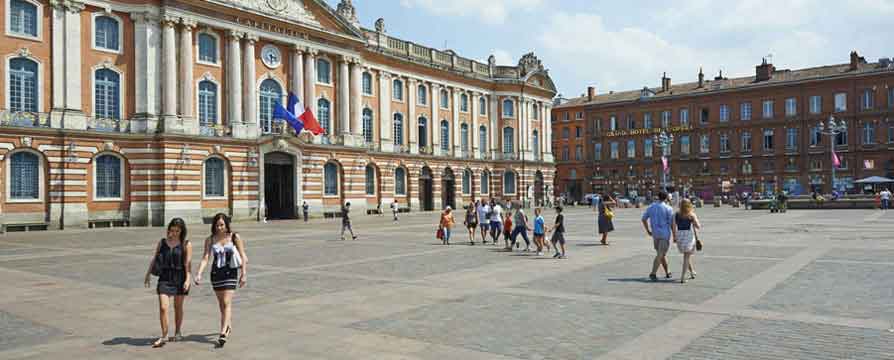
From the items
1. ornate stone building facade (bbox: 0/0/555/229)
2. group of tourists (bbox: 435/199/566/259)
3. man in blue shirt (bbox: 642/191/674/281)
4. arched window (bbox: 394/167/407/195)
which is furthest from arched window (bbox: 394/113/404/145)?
man in blue shirt (bbox: 642/191/674/281)

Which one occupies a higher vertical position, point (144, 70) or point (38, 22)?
point (38, 22)

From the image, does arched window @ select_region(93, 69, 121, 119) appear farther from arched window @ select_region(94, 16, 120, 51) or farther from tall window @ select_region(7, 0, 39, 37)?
tall window @ select_region(7, 0, 39, 37)

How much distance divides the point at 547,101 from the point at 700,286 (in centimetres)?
5985

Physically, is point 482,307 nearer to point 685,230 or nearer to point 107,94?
point 685,230

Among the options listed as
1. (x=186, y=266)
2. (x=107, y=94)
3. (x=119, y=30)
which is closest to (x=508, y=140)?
(x=119, y=30)

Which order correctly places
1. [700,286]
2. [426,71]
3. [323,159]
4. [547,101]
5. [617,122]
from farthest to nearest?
[617,122] → [547,101] → [426,71] → [323,159] → [700,286]

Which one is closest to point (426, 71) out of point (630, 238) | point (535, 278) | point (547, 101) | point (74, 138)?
point (547, 101)

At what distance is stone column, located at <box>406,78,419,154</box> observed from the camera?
56.2 meters

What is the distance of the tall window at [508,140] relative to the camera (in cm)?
6688

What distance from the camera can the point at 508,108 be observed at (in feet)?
219

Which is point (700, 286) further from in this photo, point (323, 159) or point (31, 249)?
point (323, 159)

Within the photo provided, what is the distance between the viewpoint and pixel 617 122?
88.8m

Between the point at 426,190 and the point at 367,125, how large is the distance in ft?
31.2

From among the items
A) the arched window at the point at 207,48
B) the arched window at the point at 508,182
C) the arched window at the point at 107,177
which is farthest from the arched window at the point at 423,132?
the arched window at the point at 107,177
